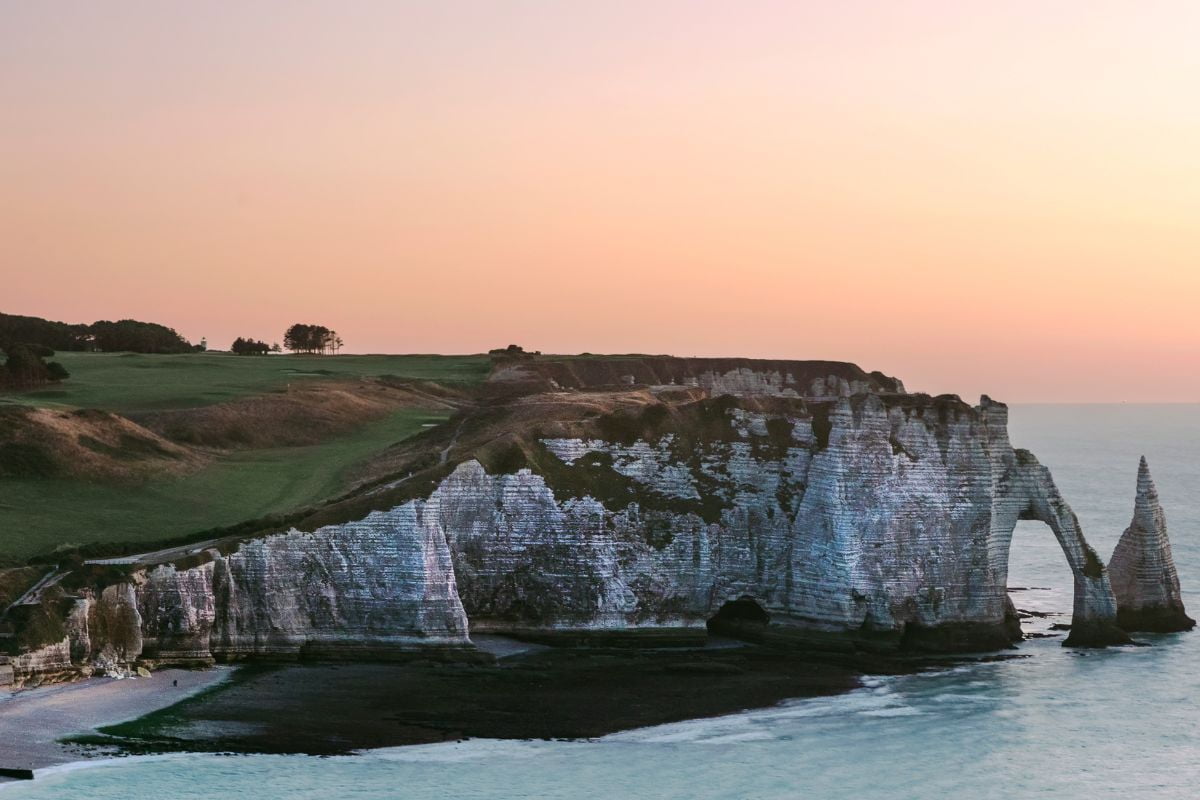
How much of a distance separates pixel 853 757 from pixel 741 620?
16.1 meters

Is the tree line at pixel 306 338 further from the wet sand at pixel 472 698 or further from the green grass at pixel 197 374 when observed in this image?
the wet sand at pixel 472 698

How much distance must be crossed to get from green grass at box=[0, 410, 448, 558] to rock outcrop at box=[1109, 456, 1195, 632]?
36026mm

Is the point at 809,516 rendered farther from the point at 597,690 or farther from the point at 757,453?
the point at 597,690

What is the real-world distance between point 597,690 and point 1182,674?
2375 cm

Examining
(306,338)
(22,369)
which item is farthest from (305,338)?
(22,369)

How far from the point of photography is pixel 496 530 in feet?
189

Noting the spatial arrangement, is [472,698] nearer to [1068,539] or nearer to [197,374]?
[1068,539]

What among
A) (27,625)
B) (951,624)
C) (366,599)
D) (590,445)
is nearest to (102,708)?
(27,625)

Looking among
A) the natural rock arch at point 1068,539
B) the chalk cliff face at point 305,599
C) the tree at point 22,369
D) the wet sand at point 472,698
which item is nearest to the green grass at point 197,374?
the tree at point 22,369

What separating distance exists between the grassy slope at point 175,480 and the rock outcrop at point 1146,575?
36.2 meters

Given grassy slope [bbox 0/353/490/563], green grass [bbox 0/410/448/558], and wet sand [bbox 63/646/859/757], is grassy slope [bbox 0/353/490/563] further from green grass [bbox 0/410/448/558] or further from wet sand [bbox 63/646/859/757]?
wet sand [bbox 63/646/859/757]

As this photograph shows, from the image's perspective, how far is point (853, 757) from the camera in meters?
43.5

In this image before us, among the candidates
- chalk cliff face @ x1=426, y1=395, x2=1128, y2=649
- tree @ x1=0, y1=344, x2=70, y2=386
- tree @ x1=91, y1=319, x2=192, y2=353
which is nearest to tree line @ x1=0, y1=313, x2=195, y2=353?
tree @ x1=91, y1=319, x2=192, y2=353

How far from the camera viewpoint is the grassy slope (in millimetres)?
57406
